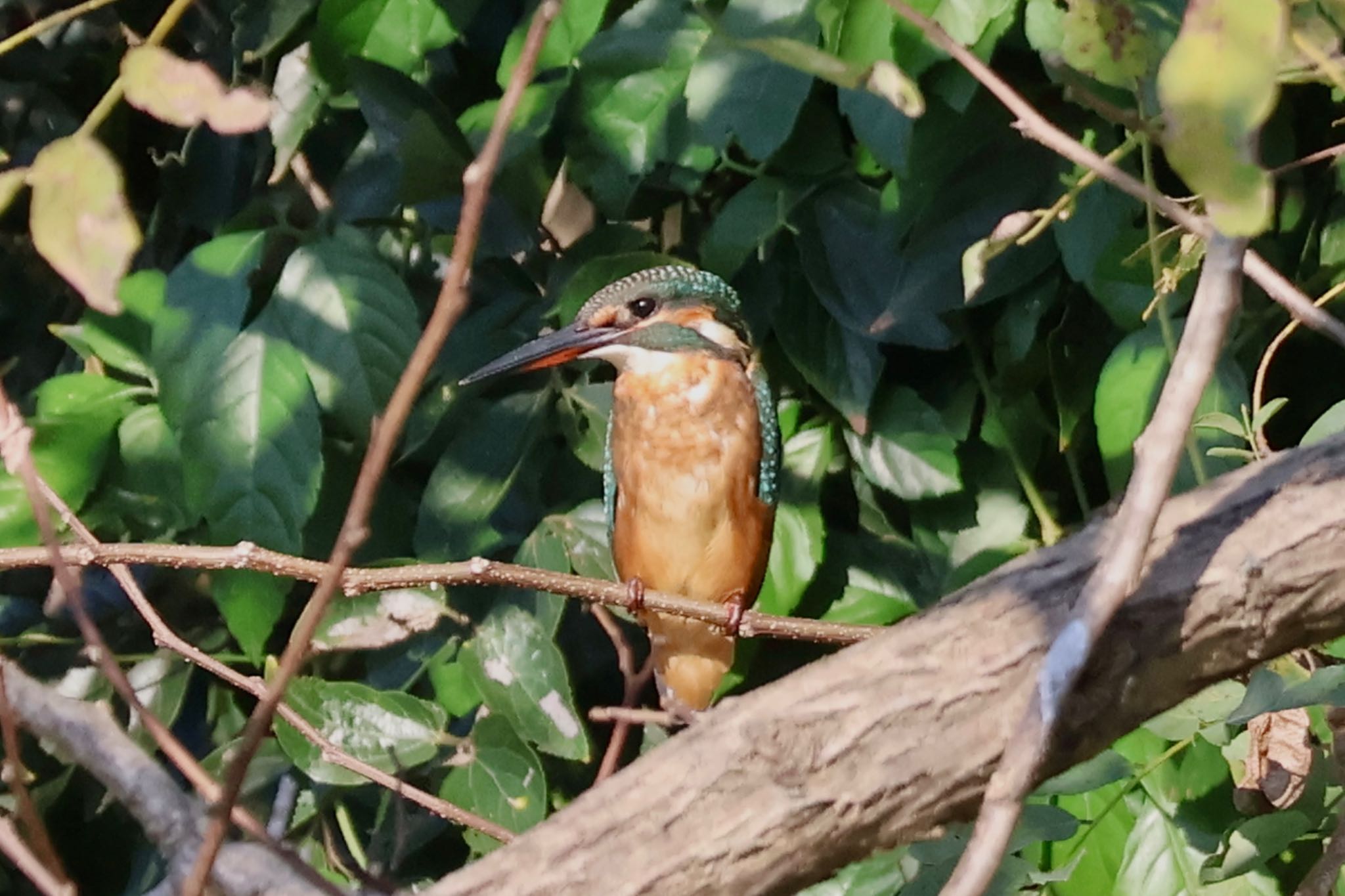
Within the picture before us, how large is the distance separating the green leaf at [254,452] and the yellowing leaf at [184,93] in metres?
0.77

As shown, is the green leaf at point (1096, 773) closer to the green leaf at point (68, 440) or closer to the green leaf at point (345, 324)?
the green leaf at point (345, 324)

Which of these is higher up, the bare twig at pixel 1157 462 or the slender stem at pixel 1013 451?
the bare twig at pixel 1157 462

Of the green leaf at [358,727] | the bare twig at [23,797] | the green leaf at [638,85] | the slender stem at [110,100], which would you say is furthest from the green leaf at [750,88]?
the bare twig at [23,797]

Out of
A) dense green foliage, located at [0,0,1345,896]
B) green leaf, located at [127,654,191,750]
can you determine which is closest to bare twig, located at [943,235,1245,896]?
dense green foliage, located at [0,0,1345,896]

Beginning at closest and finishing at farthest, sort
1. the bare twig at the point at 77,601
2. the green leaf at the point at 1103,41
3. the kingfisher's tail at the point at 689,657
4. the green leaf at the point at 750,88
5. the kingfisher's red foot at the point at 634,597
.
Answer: the bare twig at the point at 77,601
the green leaf at the point at 1103,41
the kingfisher's red foot at the point at 634,597
the green leaf at the point at 750,88
the kingfisher's tail at the point at 689,657

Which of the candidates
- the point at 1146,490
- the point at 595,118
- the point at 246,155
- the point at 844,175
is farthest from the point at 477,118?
the point at 1146,490

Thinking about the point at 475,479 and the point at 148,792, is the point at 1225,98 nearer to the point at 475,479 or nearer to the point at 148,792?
the point at 148,792

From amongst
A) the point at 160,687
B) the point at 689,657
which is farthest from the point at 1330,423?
the point at 160,687

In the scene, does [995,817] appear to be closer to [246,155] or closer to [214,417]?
[214,417]

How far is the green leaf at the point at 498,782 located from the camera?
1172mm

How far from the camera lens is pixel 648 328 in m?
1.36

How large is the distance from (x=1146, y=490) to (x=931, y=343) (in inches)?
27.4

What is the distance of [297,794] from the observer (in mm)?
1396

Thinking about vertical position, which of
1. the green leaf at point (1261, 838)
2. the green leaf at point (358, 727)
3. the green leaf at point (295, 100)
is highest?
the green leaf at point (295, 100)
